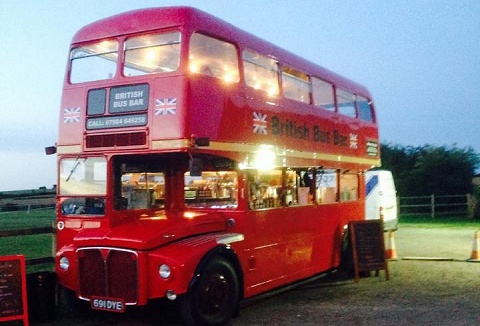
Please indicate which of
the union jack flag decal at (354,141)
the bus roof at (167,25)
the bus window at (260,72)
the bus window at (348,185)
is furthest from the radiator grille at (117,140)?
the union jack flag decal at (354,141)

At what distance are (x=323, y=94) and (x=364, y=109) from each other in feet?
8.02

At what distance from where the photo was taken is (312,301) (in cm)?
1022

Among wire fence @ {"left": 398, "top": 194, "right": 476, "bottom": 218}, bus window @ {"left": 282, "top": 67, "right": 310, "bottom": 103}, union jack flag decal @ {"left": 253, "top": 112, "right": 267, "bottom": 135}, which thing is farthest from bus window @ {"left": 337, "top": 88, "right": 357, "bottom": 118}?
wire fence @ {"left": 398, "top": 194, "right": 476, "bottom": 218}

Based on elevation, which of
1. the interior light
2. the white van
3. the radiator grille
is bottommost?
the white van

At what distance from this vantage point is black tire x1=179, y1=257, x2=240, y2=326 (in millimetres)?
8000

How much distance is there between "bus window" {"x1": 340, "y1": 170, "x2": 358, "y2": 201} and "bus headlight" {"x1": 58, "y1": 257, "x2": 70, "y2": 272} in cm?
630

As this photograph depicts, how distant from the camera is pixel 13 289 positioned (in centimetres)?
801

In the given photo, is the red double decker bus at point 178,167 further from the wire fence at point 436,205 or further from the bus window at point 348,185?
the wire fence at point 436,205

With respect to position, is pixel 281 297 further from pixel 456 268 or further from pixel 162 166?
pixel 456 268

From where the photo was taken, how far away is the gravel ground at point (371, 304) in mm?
8758

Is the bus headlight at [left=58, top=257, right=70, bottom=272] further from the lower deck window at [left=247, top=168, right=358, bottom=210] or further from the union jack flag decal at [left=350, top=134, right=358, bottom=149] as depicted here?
the union jack flag decal at [left=350, top=134, right=358, bottom=149]

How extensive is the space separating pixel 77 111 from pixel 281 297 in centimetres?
456

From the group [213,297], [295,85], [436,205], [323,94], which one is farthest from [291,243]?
[436,205]

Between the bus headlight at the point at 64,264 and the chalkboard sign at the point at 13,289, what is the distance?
66 cm
